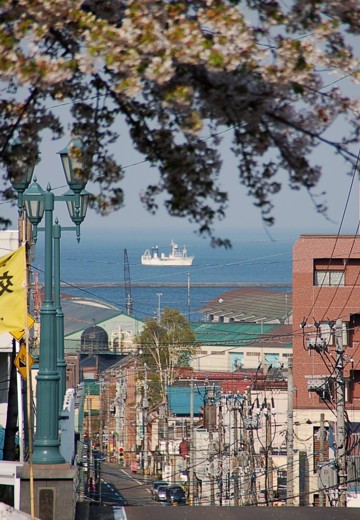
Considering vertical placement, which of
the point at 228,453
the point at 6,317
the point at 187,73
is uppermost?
the point at 187,73

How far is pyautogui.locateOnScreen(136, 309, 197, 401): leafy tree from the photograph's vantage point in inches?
2938

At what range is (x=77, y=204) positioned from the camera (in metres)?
15.4

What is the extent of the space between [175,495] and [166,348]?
114 feet

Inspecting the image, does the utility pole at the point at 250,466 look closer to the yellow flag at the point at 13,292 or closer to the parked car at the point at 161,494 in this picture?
the parked car at the point at 161,494

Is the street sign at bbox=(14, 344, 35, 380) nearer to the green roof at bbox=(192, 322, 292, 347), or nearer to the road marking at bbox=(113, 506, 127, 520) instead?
the road marking at bbox=(113, 506, 127, 520)

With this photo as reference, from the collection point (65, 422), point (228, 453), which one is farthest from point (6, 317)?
point (228, 453)

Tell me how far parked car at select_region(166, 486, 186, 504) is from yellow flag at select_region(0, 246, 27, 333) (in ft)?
110

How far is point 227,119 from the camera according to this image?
5.95 meters

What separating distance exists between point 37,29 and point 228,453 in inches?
1642

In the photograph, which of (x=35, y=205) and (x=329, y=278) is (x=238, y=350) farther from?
(x=35, y=205)

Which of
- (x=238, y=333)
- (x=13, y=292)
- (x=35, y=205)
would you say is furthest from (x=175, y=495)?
(x=238, y=333)

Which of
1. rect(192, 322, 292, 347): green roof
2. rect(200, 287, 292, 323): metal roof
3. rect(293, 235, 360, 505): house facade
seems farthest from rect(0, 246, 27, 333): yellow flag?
rect(200, 287, 292, 323): metal roof

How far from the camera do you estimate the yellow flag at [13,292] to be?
1199 cm

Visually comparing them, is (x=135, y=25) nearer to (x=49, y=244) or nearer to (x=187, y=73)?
(x=187, y=73)
